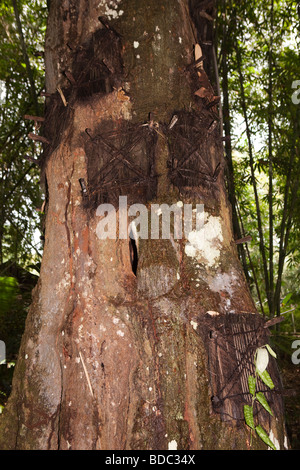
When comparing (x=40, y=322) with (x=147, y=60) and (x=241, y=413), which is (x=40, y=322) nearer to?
(x=241, y=413)

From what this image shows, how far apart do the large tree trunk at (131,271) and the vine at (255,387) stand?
33 mm

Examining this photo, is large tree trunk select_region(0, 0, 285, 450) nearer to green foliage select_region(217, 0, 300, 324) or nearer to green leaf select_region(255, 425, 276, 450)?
green leaf select_region(255, 425, 276, 450)

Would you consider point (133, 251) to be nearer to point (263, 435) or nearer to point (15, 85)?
point (263, 435)

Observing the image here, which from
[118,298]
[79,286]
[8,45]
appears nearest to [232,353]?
[118,298]

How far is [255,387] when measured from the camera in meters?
1.83

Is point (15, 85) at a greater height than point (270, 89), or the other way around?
point (15, 85)

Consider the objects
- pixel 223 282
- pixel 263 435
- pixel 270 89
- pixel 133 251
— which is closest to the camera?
pixel 263 435

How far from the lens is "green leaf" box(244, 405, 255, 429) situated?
1.76 meters

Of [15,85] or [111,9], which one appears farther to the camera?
[15,85]

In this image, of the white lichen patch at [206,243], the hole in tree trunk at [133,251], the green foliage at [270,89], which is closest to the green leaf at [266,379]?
the white lichen patch at [206,243]

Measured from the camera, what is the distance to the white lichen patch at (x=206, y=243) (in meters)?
2.06

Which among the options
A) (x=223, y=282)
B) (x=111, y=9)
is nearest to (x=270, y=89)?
(x=111, y=9)

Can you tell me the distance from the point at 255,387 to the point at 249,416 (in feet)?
0.42

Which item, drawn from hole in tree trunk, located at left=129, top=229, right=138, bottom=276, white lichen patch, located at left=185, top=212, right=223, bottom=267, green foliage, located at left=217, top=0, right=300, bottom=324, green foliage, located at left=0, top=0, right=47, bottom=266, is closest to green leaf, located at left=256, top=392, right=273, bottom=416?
white lichen patch, located at left=185, top=212, right=223, bottom=267
